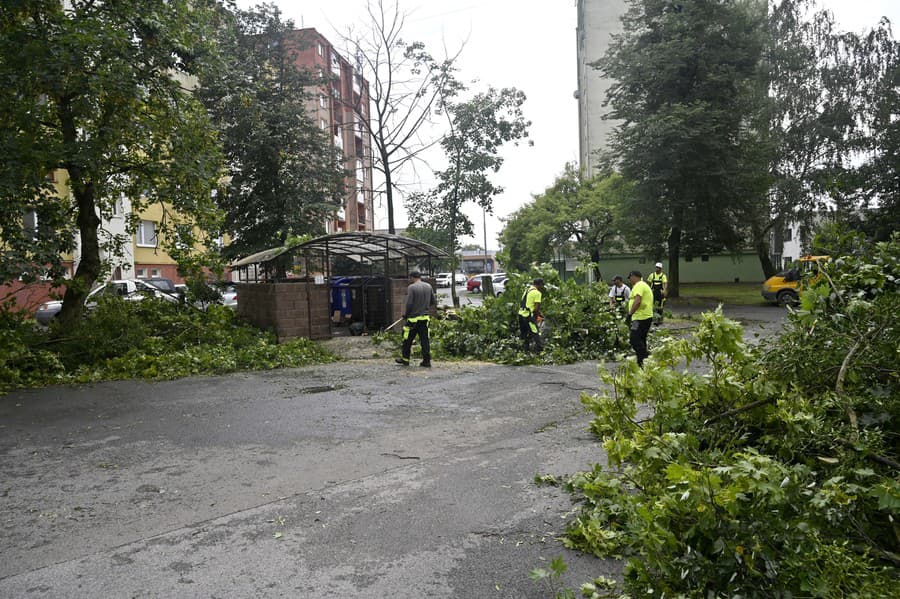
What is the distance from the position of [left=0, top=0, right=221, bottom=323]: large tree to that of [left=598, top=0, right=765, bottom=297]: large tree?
17.3m

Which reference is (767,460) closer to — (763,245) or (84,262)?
(84,262)

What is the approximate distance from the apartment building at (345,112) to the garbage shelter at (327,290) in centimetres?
630

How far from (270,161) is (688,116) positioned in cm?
1527

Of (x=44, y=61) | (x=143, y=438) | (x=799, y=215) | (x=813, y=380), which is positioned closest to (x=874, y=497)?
(x=813, y=380)

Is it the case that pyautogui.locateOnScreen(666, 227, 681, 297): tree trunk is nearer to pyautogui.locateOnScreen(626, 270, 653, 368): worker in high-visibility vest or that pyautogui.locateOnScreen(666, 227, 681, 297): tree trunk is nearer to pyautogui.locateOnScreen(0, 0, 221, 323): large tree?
pyautogui.locateOnScreen(626, 270, 653, 368): worker in high-visibility vest

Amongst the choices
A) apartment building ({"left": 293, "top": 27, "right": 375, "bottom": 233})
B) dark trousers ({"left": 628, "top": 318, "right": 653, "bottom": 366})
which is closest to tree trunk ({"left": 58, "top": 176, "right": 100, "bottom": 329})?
dark trousers ({"left": 628, "top": 318, "right": 653, "bottom": 366})

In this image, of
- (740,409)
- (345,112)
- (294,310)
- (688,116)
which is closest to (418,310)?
(294,310)

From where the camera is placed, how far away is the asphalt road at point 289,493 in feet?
12.1

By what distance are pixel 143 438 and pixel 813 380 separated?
6386 mm

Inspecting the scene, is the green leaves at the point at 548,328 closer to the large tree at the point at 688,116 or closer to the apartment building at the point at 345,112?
the apartment building at the point at 345,112

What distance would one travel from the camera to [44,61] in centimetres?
1006

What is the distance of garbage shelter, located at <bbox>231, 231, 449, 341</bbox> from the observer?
1536cm

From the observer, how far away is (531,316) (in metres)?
12.8

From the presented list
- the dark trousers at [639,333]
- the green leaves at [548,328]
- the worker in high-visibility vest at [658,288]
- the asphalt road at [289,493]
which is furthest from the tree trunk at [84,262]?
the worker in high-visibility vest at [658,288]
